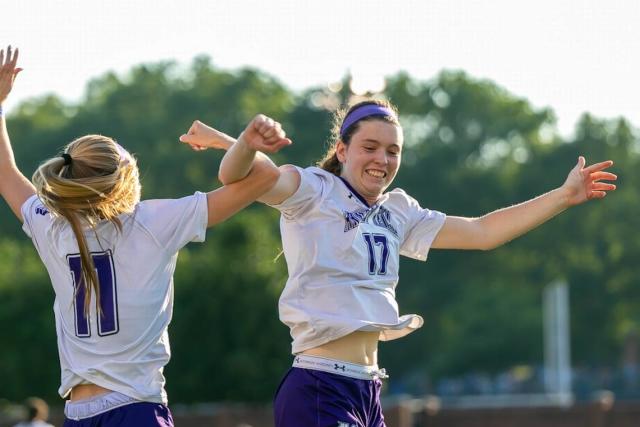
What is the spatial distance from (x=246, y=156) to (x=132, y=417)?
107cm

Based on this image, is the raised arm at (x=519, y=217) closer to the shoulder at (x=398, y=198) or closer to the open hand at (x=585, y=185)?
the open hand at (x=585, y=185)

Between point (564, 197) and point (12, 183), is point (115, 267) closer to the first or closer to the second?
point (12, 183)

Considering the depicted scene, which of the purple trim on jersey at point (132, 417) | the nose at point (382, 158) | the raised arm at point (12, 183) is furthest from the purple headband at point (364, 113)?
the purple trim on jersey at point (132, 417)

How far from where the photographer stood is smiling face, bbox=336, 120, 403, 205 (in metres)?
6.29

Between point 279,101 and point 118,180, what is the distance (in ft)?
224

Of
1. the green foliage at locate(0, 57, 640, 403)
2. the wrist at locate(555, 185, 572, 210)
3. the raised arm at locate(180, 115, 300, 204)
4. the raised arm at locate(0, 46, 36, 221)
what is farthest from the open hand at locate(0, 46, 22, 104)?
the green foliage at locate(0, 57, 640, 403)

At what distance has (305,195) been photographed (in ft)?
20.1

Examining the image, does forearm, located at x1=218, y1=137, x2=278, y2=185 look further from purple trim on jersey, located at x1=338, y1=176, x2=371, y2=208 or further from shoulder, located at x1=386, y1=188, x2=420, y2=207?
shoulder, located at x1=386, y1=188, x2=420, y2=207

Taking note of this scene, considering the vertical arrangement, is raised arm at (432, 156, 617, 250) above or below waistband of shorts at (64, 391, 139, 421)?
above

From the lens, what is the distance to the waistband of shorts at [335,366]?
6137mm

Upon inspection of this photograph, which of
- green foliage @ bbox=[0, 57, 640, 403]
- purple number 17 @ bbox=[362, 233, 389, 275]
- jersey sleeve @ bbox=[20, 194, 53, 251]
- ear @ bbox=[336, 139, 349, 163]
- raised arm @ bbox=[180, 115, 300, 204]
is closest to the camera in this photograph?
raised arm @ bbox=[180, 115, 300, 204]

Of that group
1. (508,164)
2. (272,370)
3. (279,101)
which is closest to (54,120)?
(279,101)

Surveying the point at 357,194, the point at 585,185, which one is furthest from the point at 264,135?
the point at 585,185

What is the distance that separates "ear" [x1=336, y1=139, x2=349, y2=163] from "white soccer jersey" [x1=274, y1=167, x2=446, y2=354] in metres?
0.14
